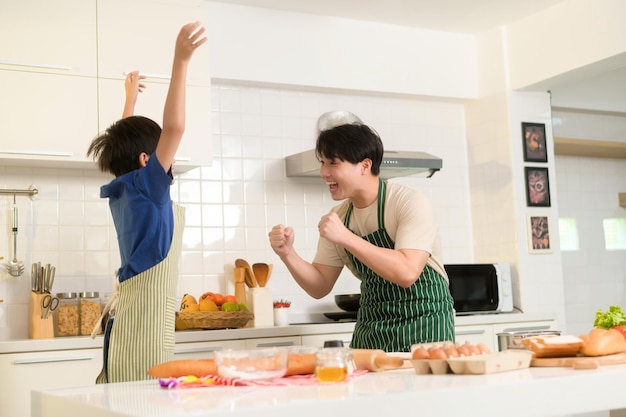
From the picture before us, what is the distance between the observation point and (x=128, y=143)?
2.20m

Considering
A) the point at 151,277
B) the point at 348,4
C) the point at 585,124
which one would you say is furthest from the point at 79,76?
the point at 585,124

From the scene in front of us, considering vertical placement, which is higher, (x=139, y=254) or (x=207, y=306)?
(x=139, y=254)

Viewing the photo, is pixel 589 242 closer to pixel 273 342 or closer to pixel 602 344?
pixel 273 342

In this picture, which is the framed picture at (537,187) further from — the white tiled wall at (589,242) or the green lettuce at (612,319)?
the green lettuce at (612,319)

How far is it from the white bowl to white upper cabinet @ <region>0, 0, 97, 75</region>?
2429 mm

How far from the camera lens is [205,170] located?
4211mm

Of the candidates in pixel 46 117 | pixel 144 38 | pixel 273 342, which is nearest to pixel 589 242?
pixel 273 342

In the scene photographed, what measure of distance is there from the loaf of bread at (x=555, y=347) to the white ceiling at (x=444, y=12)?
2.90m

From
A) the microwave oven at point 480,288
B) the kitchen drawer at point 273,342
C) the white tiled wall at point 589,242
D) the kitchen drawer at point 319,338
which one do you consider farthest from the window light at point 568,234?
the kitchen drawer at point 273,342

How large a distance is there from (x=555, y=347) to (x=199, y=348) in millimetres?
2087

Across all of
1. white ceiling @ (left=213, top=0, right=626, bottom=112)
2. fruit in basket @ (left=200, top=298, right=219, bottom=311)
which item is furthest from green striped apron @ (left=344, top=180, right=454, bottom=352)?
white ceiling @ (left=213, top=0, right=626, bottom=112)

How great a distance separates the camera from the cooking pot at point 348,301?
4137 millimetres

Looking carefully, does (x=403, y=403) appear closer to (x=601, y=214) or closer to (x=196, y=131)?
(x=196, y=131)

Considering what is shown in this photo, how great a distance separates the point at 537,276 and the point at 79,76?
2.72 metres
